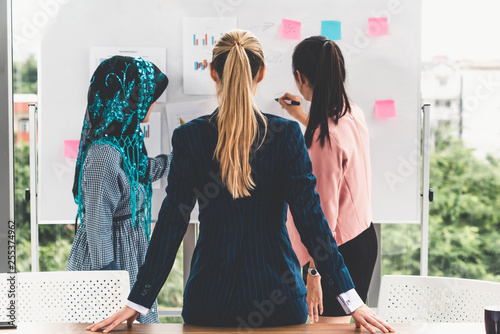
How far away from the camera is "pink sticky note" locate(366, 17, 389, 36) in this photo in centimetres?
246

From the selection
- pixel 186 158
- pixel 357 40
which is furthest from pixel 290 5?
pixel 186 158

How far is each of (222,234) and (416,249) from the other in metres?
1.67

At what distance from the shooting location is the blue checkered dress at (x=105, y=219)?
6.51ft

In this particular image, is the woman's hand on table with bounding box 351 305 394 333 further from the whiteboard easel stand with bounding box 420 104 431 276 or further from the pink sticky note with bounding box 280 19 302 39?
the pink sticky note with bounding box 280 19 302 39

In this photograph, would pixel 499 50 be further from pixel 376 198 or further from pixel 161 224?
pixel 161 224

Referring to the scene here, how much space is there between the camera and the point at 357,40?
2.48 meters

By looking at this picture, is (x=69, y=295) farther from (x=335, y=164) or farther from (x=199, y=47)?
(x=199, y=47)

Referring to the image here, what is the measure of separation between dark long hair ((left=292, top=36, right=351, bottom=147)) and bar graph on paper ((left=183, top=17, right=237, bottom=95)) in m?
0.62

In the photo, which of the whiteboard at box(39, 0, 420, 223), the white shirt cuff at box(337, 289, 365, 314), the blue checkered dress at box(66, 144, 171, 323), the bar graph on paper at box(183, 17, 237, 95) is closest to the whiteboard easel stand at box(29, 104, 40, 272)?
the whiteboard at box(39, 0, 420, 223)

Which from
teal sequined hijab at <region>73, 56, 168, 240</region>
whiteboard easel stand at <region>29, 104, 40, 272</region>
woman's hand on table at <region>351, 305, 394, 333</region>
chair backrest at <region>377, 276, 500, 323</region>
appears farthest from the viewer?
whiteboard easel stand at <region>29, 104, 40, 272</region>

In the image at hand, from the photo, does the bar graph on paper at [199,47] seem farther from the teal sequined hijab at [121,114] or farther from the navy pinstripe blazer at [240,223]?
the navy pinstripe blazer at [240,223]

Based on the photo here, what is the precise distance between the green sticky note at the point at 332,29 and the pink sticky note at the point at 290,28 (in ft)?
0.37

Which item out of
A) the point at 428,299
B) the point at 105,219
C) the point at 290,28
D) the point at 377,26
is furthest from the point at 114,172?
the point at 377,26

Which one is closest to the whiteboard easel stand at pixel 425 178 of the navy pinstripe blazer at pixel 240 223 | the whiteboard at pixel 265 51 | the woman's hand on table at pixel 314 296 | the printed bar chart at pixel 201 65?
the whiteboard at pixel 265 51
